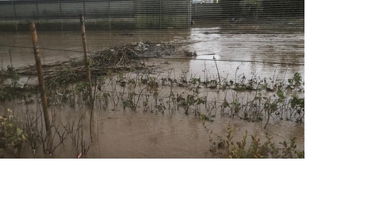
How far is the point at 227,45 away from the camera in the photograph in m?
9.23

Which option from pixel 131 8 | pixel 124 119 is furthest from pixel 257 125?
pixel 131 8

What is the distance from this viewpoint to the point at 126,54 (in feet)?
22.0

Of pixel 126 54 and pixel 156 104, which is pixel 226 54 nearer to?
pixel 126 54

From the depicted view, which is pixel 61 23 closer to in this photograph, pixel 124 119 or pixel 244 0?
pixel 244 0

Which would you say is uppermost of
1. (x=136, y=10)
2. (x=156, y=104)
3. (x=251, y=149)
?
(x=136, y=10)

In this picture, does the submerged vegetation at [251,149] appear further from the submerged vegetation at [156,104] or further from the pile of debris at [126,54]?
the pile of debris at [126,54]

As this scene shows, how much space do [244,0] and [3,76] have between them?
12.3 metres

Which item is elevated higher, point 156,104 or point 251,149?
point 156,104

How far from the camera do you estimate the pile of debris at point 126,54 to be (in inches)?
243

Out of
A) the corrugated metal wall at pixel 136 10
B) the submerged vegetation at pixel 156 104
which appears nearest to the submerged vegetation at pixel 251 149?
the submerged vegetation at pixel 156 104

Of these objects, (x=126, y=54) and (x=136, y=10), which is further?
(x=136, y=10)

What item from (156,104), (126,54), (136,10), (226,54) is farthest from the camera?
(136,10)

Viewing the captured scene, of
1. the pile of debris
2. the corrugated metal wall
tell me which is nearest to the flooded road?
the pile of debris

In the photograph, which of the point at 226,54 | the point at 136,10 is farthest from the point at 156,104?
the point at 136,10
